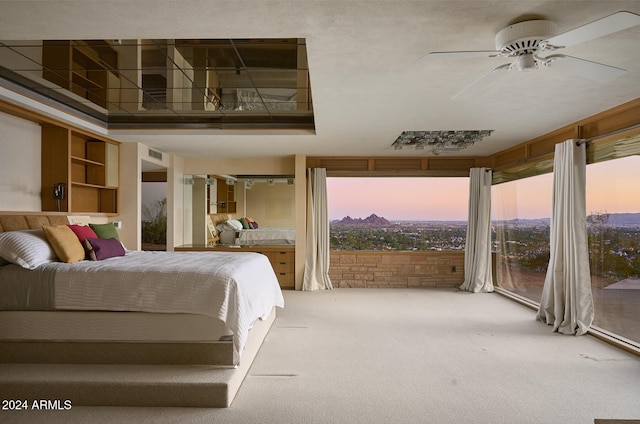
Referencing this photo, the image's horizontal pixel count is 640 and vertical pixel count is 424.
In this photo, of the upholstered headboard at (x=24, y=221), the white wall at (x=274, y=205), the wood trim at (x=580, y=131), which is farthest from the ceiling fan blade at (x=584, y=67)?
the white wall at (x=274, y=205)

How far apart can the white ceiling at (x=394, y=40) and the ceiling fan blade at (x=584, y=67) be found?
0.18 m

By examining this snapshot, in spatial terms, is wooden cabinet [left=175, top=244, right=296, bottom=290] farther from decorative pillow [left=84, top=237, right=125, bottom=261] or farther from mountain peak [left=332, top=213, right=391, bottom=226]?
decorative pillow [left=84, top=237, right=125, bottom=261]

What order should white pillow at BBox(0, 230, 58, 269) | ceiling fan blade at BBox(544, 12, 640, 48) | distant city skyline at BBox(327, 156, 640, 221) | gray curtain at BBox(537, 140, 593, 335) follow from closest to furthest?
ceiling fan blade at BBox(544, 12, 640, 48) < white pillow at BBox(0, 230, 58, 269) < gray curtain at BBox(537, 140, 593, 335) < distant city skyline at BBox(327, 156, 640, 221)

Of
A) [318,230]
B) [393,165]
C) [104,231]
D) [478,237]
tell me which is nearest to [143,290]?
[104,231]

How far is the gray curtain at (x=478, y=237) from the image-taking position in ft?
23.7

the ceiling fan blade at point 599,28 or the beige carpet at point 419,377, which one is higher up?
the ceiling fan blade at point 599,28

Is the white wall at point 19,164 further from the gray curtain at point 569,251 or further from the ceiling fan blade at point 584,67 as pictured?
the gray curtain at point 569,251

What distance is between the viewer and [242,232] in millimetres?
7746

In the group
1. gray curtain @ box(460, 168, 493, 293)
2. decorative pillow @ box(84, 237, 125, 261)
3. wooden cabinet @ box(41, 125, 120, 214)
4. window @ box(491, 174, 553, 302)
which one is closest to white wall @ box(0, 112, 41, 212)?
wooden cabinet @ box(41, 125, 120, 214)

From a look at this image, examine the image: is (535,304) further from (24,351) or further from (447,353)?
(24,351)

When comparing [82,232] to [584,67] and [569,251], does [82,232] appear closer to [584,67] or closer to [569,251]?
[584,67]

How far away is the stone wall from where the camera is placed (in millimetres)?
7648

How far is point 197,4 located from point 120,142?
4361 mm

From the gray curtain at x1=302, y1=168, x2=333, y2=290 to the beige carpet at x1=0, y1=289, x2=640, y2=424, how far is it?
78.7 inches
